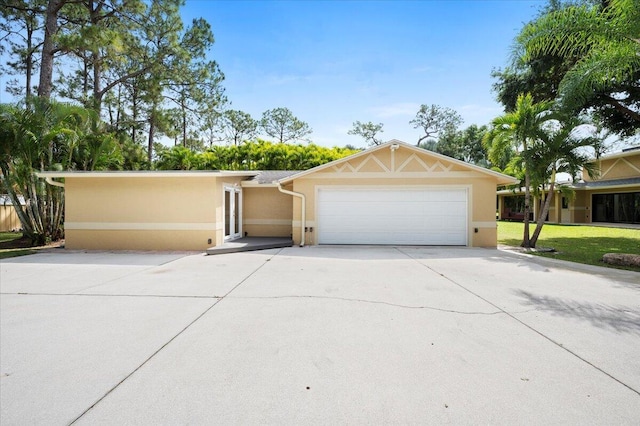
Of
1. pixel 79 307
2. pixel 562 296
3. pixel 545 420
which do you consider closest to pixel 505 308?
pixel 562 296

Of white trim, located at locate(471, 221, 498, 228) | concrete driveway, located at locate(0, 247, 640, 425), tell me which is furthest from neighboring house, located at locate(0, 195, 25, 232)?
white trim, located at locate(471, 221, 498, 228)

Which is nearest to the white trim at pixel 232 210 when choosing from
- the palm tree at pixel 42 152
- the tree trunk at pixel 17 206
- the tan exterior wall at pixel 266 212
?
the tan exterior wall at pixel 266 212

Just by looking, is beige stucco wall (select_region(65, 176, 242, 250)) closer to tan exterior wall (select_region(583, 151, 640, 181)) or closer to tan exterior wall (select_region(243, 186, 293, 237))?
tan exterior wall (select_region(243, 186, 293, 237))

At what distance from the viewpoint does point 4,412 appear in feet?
7.54

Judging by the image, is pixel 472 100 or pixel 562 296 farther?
pixel 472 100

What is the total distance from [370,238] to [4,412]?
10130 millimetres

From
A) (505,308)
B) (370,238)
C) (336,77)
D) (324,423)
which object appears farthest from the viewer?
(336,77)

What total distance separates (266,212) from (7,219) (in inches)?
666

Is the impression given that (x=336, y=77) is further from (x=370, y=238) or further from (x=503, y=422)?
(x=503, y=422)

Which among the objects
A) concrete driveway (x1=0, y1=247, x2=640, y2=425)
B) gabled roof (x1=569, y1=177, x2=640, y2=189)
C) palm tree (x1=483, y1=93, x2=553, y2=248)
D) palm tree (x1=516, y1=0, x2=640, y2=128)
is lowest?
concrete driveway (x1=0, y1=247, x2=640, y2=425)

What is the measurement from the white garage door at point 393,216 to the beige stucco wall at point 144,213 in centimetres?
399

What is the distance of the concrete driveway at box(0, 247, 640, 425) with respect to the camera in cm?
232

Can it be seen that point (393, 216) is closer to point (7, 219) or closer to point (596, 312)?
point (596, 312)

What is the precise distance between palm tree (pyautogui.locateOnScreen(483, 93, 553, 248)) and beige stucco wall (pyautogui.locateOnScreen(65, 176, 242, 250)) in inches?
401
